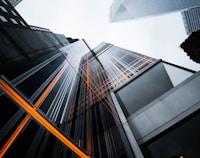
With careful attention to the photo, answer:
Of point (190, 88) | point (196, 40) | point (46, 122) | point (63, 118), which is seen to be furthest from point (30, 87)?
point (196, 40)

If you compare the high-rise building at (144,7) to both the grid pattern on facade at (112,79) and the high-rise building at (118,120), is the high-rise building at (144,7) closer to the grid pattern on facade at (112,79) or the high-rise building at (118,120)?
the grid pattern on facade at (112,79)

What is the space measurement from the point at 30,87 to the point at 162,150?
564 cm

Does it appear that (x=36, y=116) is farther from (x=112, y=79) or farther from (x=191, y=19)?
(x=191, y=19)

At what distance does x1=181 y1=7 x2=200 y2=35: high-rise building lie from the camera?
251 ft

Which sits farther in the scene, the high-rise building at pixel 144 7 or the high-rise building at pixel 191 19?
the high-rise building at pixel 191 19

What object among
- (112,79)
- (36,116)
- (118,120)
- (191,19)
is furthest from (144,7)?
(36,116)

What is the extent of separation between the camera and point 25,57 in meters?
6.14

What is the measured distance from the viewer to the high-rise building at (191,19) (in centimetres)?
7650

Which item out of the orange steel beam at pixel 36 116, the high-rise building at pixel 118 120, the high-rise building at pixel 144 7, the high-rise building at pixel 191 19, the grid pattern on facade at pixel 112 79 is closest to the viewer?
the orange steel beam at pixel 36 116

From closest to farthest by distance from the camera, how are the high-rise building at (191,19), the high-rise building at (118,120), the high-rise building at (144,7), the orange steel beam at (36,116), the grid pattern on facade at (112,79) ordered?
1. the orange steel beam at (36,116)
2. the high-rise building at (118,120)
3. the grid pattern on facade at (112,79)
4. the high-rise building at (144,7)
5. the high-rise building at (191,19)

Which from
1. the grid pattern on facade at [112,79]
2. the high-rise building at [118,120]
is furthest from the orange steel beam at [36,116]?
the grid pattern on facade at [112,79]

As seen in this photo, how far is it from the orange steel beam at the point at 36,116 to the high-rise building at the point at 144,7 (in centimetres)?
6999

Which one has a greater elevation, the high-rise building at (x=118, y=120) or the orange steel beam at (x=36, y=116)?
the orange steel beam at (x=36, y=116)

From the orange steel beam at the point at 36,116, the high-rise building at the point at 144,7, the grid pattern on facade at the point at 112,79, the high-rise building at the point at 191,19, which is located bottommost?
the high-rise building at the point at 191,19
